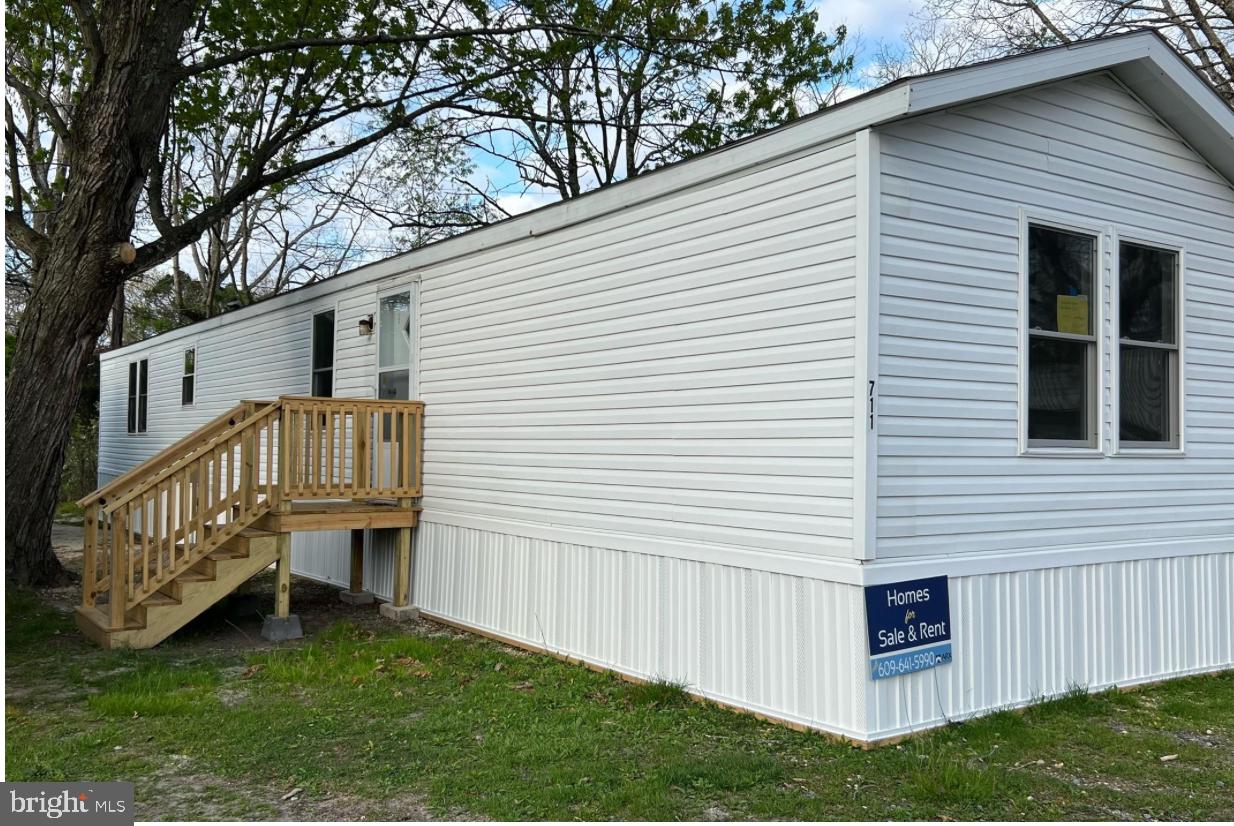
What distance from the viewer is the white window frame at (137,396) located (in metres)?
16.4

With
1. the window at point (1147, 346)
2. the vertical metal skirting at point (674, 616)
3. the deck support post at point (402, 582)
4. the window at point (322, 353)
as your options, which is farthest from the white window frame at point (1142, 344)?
the window at point (322, 353)

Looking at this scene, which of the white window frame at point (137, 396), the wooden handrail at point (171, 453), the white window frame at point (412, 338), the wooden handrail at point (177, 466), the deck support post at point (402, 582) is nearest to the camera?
the wooden handrail at point (177, 466)

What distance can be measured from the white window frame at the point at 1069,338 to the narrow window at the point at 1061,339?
0.04 ft

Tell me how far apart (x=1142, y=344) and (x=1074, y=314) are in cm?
71

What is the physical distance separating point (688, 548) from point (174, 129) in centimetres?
1452

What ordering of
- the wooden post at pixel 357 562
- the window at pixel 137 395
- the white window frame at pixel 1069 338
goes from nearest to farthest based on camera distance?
the white window frame at pixel 1069 338, the wooden post at pixel 357 562, the window at pixel 137 395

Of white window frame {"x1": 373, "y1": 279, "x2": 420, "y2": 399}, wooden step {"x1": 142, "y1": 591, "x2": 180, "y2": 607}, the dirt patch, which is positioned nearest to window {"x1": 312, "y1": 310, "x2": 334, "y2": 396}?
white window frame {"x1": 373, "y1": 279, "x2": 420, "y2": 399}

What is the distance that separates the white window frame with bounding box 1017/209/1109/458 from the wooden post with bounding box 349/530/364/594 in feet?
21.2

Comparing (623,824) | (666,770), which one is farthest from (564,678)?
(623,824)

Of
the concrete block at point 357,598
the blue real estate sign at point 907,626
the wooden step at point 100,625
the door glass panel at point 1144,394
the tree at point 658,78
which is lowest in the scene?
the concrete block at point 357,598

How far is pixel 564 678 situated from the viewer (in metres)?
6.40

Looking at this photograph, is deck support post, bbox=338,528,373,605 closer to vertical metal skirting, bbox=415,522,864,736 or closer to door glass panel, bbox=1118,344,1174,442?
vertical metal skirting, bbox=415,522,864,736

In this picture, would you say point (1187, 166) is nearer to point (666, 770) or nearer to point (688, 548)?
point (688, 548)

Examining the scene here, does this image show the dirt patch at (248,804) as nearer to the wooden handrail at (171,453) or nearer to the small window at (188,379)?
the wooden handrail at (171,453)
